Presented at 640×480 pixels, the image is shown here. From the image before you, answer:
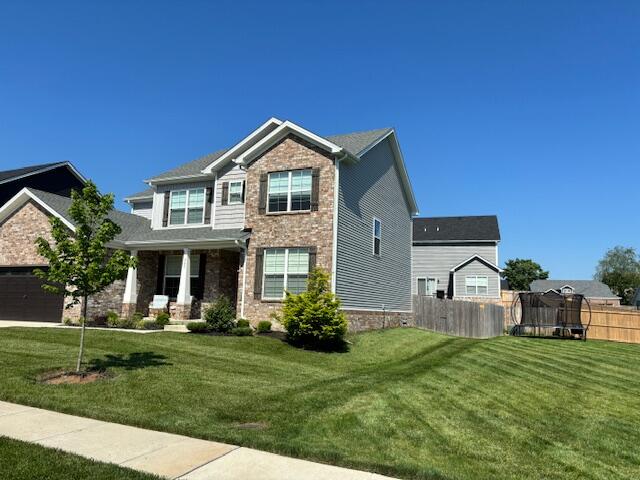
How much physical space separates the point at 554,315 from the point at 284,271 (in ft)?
56.8

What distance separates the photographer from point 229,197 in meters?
21.1

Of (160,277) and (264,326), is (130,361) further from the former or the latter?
(160,277)

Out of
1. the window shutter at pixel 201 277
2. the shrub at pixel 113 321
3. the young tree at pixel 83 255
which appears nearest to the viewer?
the young tree at pixel 83 255

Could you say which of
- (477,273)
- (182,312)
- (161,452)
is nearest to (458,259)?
(477,273)

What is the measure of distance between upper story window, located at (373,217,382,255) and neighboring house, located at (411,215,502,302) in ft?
64.2

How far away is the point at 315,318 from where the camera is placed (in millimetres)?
15219

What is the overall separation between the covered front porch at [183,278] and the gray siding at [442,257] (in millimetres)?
22684

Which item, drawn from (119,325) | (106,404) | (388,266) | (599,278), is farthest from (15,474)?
(599,278)

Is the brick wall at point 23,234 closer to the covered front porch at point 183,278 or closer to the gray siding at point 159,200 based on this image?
the covered front porch at point 183,278

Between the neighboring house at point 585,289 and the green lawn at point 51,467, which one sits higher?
the neighboring house at point 585,289

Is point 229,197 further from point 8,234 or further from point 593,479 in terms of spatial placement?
point 593,479

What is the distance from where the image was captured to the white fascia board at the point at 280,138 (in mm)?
18000

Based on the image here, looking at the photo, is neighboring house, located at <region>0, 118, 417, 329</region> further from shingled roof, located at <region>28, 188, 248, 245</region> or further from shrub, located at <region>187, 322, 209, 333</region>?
shrub, located at <region>187, 322, 209, 333</region>

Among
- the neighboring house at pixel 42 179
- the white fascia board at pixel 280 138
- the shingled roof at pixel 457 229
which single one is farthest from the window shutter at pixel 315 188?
the shingled roof at pixel 457 229
